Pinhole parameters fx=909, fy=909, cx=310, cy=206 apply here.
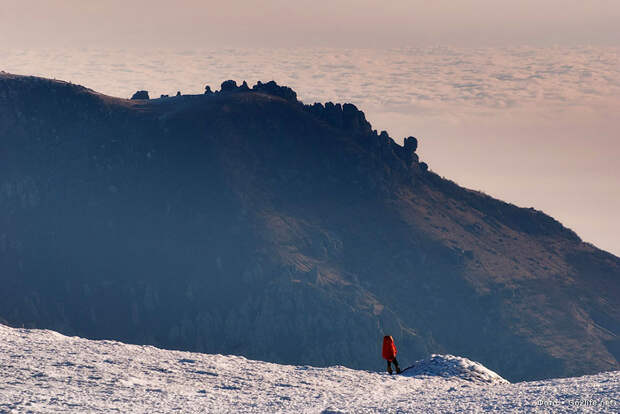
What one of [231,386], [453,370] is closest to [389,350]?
[453,370]

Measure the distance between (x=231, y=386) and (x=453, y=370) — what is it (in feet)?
44.9

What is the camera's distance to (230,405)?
131 ft

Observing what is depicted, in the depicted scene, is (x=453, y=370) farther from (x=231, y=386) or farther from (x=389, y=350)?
(x=231, y=386)

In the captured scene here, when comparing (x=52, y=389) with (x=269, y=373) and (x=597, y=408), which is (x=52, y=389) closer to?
(x=269, y=373)

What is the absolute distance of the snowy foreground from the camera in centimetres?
3866

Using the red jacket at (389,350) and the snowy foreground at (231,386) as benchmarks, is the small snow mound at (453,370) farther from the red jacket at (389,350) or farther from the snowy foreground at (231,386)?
the red jacket at (389,350)

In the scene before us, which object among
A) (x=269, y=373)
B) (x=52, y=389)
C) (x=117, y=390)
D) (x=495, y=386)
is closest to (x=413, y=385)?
(x=495, y=386)

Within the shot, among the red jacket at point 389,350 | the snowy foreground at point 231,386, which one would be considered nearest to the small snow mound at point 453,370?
the snowy foreground at point 231,386

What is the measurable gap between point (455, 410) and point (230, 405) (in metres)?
9.78

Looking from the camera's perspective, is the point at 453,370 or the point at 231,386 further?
the point at 453,370

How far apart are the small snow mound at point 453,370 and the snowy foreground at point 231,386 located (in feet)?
0.20

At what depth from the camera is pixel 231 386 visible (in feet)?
144

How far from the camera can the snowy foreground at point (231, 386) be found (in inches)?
1522

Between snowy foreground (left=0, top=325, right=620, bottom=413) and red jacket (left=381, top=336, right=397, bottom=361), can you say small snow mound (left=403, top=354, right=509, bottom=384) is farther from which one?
red jacket (left=381, top=336, right=397, bottom=361)
